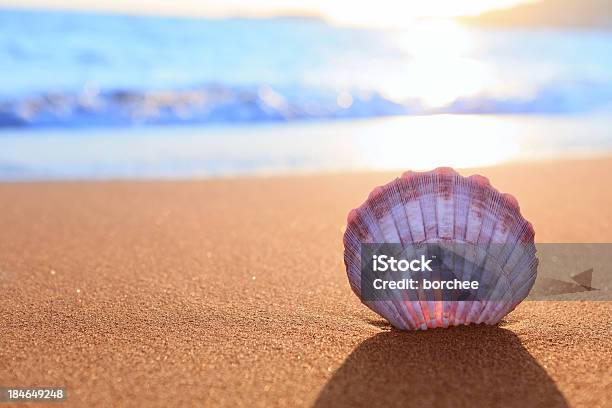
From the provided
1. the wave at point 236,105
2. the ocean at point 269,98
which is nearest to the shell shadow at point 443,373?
the ocean at point 269,98

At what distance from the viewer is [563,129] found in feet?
28.3

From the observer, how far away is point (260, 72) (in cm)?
1364

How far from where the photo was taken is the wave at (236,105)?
927 cm

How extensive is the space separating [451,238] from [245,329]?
2.14ft

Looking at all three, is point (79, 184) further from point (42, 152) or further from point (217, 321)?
point (217, 321)

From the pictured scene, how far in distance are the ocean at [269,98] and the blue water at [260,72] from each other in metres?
0.05

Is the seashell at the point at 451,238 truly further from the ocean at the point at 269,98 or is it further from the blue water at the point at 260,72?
the blue water at the point at 260,72

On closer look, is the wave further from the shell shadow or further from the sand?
the shell shadow

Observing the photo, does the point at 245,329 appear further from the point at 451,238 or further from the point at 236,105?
the point at 236,105

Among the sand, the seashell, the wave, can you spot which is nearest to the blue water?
the wave

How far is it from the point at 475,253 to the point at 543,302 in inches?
23.3

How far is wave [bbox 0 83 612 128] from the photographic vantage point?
9266mm

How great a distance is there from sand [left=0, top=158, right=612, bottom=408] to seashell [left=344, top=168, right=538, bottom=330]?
8 cm

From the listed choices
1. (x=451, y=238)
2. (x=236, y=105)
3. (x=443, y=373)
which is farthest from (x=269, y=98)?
(x=443, y=373)
